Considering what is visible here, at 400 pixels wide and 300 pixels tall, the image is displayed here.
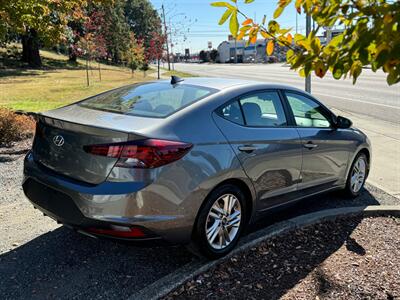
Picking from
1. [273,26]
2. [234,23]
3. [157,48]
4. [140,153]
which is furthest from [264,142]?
[157,48]

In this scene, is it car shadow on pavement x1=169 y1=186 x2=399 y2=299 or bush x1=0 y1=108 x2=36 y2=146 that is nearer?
car shadow on pavement x1=169 y1=186 x2=399 y2=299

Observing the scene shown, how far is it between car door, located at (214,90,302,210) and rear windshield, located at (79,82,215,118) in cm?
35

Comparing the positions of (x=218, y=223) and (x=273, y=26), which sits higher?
(x=273, y=26)

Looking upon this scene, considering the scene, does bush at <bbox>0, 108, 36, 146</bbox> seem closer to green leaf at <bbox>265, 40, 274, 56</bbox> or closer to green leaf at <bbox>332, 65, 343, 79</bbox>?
green leaf at <bbox>265, 40, 274, 56</bbox>

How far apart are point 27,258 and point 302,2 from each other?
3.10 metres

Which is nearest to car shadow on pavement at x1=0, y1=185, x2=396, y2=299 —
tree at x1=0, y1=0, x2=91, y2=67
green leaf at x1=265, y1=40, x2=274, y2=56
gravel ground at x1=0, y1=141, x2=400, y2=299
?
gravel ground at x1=0, y1=141, x2=400, y2=299

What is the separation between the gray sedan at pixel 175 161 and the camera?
3141mm

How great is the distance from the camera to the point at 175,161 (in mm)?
3207

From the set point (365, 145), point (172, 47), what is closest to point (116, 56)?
point (172, 47)

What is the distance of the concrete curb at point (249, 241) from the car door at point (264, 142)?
0.25 m

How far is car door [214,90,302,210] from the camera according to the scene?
3734 mm

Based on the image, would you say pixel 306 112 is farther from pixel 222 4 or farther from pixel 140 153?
pixel 222 4

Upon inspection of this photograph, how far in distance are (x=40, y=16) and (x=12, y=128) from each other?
2.49m

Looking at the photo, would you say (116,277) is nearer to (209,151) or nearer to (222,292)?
(222,292)
